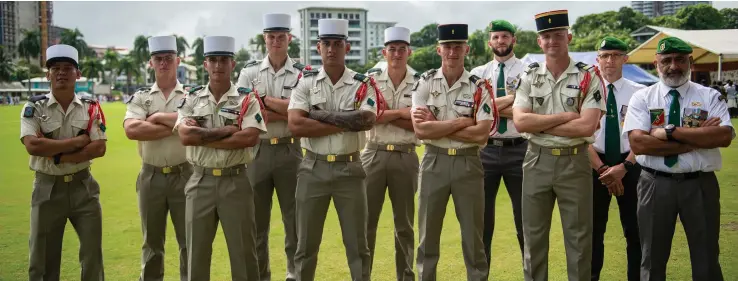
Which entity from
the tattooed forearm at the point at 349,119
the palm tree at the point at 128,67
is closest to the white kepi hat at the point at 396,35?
the tattooed forearm at the point at 349,119

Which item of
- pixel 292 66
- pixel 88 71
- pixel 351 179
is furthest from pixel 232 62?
pixel 88 71

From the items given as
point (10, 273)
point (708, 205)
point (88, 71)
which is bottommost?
point (10, 273)

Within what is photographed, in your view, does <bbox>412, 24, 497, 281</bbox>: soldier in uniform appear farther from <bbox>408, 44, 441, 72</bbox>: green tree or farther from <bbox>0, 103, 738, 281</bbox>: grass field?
<bbox>408, 44, 441, 72</bbox>: green tree

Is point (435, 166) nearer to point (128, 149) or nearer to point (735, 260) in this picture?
point (735, 260)

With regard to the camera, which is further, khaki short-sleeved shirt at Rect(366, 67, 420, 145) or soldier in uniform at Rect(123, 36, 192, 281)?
khaki short-sleeved shirt at Rect(366, 67, 420, 145)

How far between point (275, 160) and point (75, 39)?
4468 inches

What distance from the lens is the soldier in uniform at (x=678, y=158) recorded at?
16.0ft

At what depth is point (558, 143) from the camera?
5.08m

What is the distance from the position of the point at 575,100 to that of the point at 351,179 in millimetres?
2037

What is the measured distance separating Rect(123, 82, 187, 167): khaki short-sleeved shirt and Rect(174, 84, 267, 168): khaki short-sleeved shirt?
0.37 m

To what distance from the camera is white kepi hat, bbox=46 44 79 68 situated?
5504mm

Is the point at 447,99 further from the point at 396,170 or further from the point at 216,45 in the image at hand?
the point at 216,45

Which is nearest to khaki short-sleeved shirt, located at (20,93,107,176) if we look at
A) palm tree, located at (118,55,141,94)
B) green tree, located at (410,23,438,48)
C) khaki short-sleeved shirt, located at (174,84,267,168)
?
khaki short-sleeved shirt, located at (174,84,267,168)

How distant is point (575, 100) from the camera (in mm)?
5152
